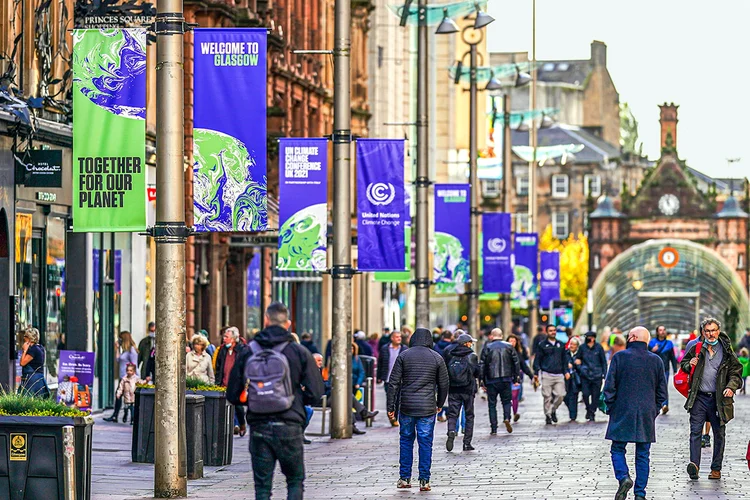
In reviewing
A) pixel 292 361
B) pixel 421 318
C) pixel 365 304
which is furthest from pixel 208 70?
pixel 365 304

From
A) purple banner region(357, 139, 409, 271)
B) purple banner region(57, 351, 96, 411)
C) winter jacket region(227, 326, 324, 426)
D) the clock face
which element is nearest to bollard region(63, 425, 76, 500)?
winter jacket region(227, 326, 324, 426)

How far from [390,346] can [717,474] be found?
1569 centimetres

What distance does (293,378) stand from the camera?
13172mm

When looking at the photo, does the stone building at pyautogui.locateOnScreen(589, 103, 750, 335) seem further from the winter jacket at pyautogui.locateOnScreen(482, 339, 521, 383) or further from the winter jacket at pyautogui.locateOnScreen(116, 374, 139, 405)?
the winter jacket at pyautogui.locateOnScreen(116, 374, 139, 405)

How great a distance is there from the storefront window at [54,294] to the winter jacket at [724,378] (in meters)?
11.9

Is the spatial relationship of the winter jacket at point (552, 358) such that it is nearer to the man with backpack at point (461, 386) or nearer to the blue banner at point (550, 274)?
the man with backpack at point (461, 386)

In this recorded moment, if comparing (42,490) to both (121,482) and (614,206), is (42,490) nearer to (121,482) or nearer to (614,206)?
(121,482)

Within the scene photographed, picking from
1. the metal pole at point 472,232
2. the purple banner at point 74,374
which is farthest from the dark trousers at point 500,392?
the metal pole at point 472,232

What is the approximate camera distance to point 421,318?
37.8m

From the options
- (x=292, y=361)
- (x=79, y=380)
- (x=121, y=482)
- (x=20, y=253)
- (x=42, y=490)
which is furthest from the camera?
(x=20, y=253)

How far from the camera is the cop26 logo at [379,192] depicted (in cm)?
2722

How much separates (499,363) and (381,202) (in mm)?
3131

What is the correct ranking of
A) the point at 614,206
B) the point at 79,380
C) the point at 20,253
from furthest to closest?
the point at 614,206
the point at 20,253
the point at 79,380

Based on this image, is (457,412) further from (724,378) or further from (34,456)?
(34,456)
